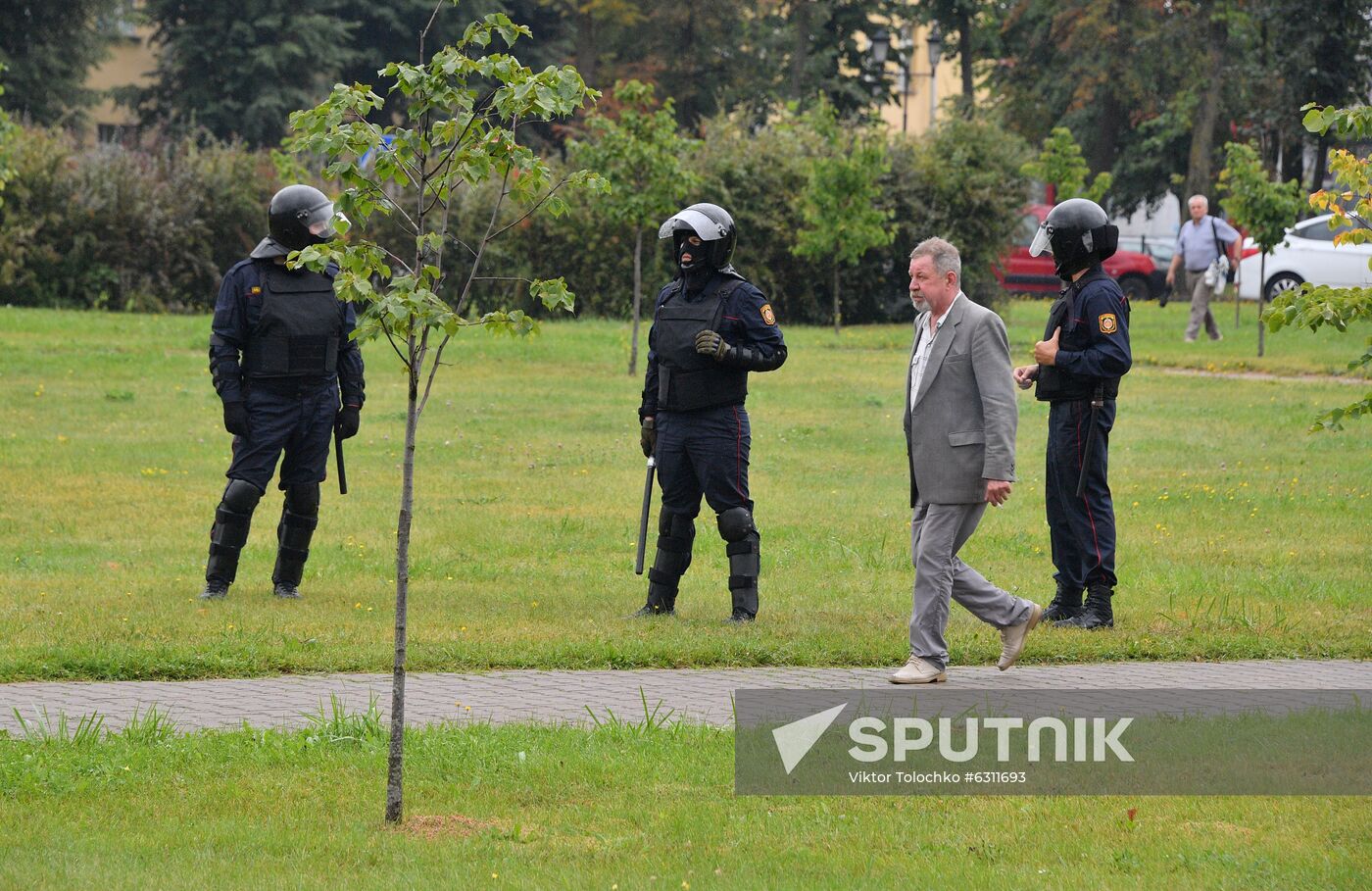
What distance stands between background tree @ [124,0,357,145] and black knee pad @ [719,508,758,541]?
41145 millimetres

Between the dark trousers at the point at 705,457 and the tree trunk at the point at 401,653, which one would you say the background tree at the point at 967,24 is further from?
the tree trunk at the point at 401,653

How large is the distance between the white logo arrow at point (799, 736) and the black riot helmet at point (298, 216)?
403cm

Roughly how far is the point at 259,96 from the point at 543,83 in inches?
1762

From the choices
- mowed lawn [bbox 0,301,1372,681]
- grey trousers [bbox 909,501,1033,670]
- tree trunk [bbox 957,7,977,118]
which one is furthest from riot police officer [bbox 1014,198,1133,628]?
tree trunk [bbox 957,7,977,118]

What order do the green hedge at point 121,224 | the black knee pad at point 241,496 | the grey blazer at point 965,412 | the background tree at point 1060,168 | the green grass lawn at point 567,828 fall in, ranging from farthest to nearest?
the background tree at point 1060,168 < the green hedge at point 121,224 < the black knee pad at point 241,496 < the grey blazer at point 965,412 < the green grass lawn at point 567,828

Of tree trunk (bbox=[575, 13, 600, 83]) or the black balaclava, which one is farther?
tree trunk (bbox=[575, 13, 600, 83])

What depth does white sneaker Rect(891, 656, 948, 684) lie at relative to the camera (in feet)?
25.1

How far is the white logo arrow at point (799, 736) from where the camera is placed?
618 centimetres

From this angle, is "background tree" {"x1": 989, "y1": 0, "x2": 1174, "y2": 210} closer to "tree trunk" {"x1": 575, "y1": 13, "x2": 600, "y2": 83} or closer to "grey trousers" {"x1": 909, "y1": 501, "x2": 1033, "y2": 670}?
"tree trunk" {"x1": 575, "y1": 13, "x2": 600, "y2": 83}

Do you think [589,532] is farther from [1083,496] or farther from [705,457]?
[1083,496]

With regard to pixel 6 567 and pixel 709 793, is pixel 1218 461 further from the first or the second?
pixel 709 793

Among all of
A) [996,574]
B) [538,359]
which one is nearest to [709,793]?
[996,574]

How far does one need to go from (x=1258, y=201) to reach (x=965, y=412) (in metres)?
18.6

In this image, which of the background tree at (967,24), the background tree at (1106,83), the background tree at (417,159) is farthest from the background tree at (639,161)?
the background tree at (967,24)
